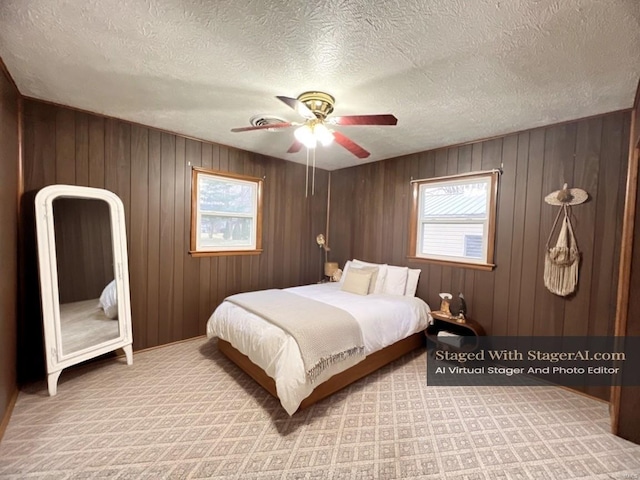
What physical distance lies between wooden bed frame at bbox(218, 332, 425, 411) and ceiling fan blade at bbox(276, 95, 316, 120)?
2095 mm

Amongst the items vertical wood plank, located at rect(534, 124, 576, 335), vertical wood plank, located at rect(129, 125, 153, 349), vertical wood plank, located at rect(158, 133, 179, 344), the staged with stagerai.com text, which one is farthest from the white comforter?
vertical wood plank, located at rect(534, 124, 576, 335)

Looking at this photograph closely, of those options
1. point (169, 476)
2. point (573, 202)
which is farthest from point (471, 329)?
point (169, 476)

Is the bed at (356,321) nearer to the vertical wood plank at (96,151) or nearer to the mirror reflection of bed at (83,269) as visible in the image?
the mirror reflection of bed at (83,269)

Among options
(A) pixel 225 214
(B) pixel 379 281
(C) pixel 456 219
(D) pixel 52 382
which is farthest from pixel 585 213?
(D) pixel 52 382

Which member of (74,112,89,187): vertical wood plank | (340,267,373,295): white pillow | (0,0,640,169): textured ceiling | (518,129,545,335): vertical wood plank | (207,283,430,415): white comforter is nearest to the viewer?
(0,0,640,169): textured ceiling

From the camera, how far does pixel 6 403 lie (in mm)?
1917

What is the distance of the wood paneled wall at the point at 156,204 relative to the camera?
241 cm

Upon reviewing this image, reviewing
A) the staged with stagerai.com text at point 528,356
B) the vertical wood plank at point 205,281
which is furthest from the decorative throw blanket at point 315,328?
the staged with stagerai.com text at point 528,356

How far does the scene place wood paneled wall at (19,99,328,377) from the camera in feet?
7.92

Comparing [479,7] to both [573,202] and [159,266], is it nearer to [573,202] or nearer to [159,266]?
[573,202]

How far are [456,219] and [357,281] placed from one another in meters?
1.44

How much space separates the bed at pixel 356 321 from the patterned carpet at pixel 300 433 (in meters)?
0.17

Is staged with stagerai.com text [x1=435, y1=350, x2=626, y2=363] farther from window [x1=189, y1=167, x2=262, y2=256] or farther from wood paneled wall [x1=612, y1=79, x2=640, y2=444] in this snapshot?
window [x1=189, y1=167, x2=262, y2=256]

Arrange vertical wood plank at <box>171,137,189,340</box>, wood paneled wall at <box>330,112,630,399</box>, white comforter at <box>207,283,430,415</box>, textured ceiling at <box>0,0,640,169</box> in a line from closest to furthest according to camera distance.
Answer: textured ceiling at <box>0,0,640,169</box> < white comforter at <box>207,283,430,415</box> < wood paneled wall at <box>330,112,630,399</box> < vertical wood plank at <box>171,137,189,340</box>
